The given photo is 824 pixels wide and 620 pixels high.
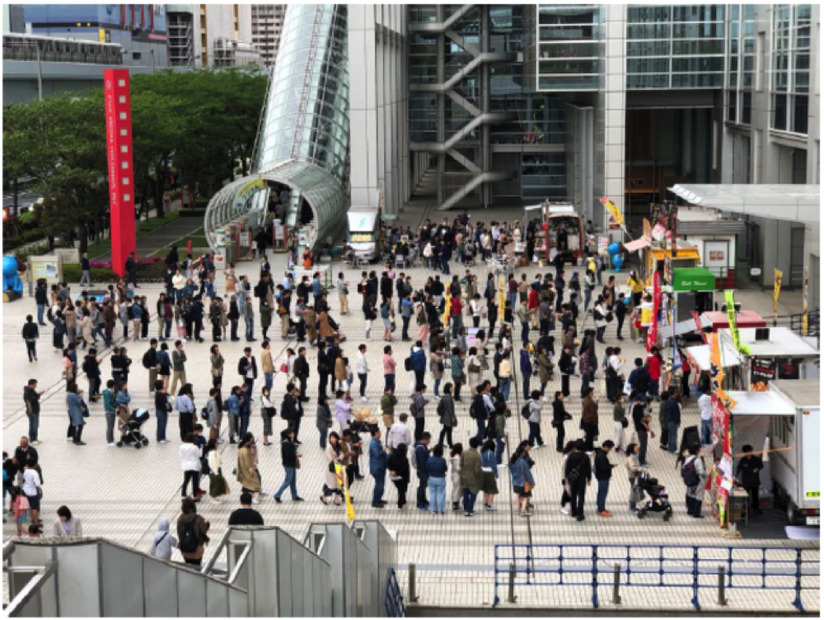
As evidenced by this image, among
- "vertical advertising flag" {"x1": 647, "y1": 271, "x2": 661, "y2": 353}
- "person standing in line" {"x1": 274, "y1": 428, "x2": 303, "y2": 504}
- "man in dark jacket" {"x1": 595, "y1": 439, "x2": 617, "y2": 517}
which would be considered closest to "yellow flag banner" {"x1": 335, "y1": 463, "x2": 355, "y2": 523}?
"person standing in line" {"x1": 274, "y1": 428, "x2": 303, "y2": 504}

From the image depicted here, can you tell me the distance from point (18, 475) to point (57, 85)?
87.1 m

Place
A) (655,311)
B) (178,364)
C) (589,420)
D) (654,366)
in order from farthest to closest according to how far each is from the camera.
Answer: (655,311)
(178,364)
(654,366)
(589,420)

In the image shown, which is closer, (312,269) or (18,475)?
(18,475)

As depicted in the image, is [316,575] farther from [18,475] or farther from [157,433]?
[157,433]

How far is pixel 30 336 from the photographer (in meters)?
31.1

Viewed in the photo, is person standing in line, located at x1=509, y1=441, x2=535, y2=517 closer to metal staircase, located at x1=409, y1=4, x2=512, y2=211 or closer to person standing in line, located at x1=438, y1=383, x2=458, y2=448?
person standing in line, located at x1=438, y1=383, x2=458, y2=448

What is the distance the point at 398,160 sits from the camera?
60750 mm

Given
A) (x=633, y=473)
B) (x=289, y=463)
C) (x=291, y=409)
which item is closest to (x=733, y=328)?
(x=633, y=473)

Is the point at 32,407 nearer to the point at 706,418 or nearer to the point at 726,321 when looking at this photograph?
the point at 706,418

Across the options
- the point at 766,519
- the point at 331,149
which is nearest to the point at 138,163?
the point at 331,149

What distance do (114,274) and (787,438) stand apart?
28.6 metres

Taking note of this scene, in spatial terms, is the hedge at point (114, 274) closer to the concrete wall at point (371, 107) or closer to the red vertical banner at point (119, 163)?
the red vertical banner at point (119, 163)

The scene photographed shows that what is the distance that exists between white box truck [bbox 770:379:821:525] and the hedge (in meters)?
27.3

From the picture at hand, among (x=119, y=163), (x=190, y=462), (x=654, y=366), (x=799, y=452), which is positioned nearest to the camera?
(x=799, y=452)
